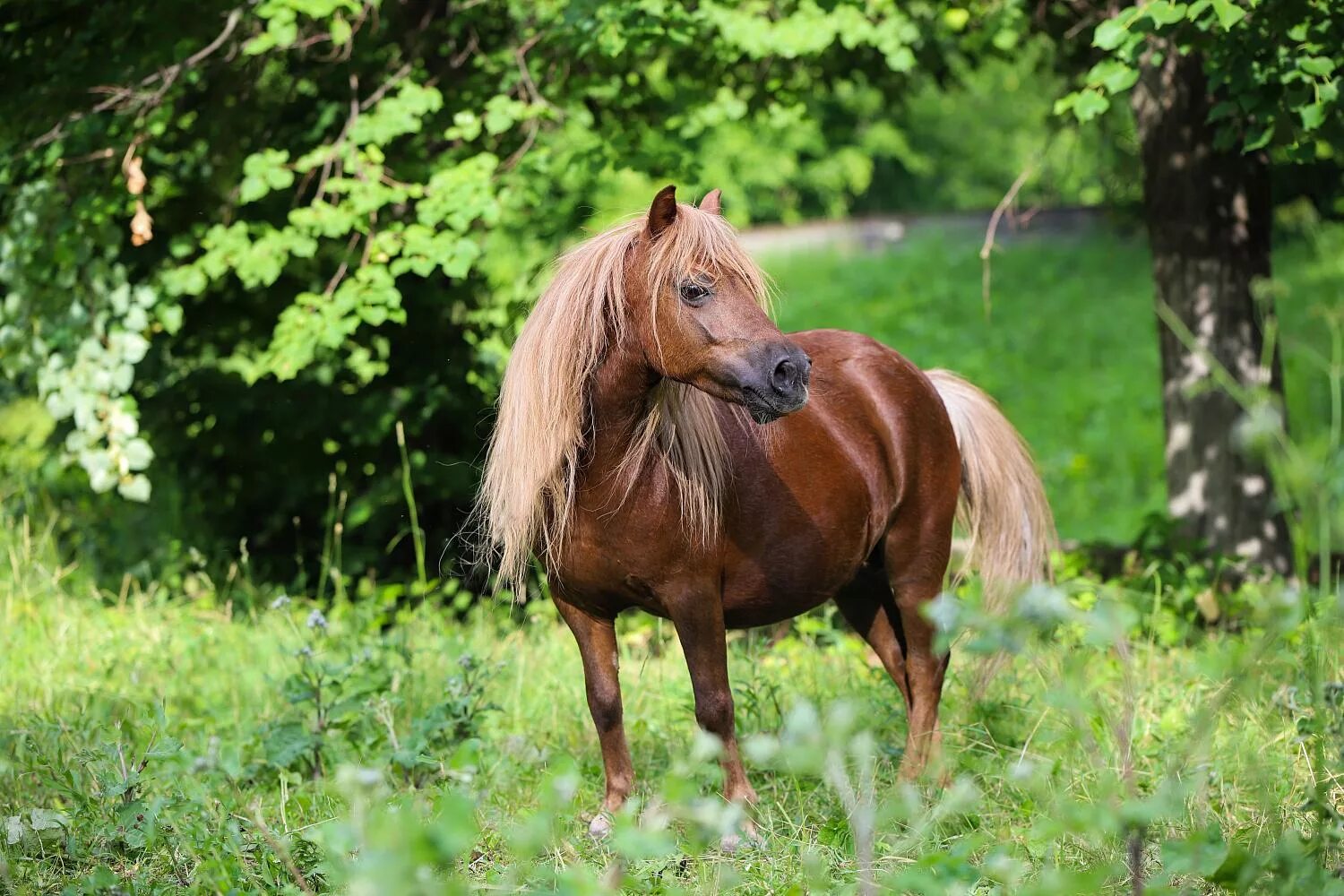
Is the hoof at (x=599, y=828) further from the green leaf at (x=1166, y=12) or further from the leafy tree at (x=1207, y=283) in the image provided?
the leafy tree at (x=1207, y=283)

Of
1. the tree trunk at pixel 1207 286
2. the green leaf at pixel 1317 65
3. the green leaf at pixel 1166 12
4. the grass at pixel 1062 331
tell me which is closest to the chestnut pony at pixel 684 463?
the green leaf at pixel 1166 12

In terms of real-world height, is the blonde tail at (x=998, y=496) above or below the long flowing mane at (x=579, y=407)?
below

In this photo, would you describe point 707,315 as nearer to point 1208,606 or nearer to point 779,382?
point 779,382

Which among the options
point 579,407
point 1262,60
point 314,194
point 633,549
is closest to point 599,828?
point 633,549

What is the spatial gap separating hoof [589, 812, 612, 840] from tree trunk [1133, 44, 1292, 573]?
3737 mm

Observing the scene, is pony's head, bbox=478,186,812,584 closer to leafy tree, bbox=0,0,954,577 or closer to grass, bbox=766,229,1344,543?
leafy tree, bbox=0,0,954,577

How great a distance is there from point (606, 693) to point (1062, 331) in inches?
537

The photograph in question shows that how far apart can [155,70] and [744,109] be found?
2.74m

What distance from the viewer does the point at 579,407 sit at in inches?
132

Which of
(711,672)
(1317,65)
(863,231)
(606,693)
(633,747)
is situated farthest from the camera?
(863,231)

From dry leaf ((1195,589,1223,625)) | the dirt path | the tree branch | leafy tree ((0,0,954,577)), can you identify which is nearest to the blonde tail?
dry leaf ((1195,589,1223,625))

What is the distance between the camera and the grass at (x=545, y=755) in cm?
233

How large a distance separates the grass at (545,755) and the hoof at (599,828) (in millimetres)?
87

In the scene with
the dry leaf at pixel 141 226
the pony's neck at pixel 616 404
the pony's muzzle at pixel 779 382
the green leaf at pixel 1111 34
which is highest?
the green leaf at pixel 1111 34
